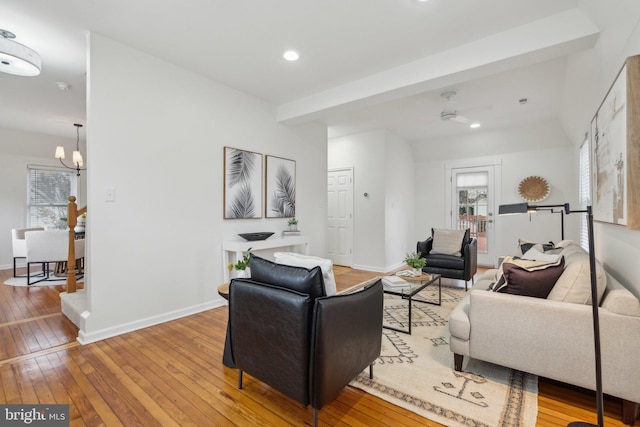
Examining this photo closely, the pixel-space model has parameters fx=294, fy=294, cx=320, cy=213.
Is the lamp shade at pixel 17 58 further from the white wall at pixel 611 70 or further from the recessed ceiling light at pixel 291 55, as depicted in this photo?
the white wall at pixel 611 70

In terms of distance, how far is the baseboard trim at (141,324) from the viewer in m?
2.61

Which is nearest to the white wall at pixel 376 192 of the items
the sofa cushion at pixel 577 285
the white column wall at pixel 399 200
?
the white column wall at pixel 399 200

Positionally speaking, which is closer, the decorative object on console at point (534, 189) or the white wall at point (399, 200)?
the decorative object on console at point (534, 189)

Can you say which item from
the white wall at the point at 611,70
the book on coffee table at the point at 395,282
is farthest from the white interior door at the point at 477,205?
the book on coffee table at the point at 395,282

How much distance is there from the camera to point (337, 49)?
9.45ft

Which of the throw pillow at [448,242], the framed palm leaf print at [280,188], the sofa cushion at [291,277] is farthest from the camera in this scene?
the throw pillow at [448,242]

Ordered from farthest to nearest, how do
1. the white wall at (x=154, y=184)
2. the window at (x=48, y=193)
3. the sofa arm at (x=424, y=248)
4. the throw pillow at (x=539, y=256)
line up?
1. the window at (x=48, y=193)
2. the sofa arm at (x=424, y=248)
3. the white wall at (x=154, y=184)
4. the throw pillow at (x=539, y=256)

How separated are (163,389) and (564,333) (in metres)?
2.48

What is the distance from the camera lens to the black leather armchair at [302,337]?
1.50 metres

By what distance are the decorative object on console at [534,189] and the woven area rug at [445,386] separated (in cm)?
418

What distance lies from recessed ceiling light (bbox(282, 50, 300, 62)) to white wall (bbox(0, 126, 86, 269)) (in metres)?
5.08

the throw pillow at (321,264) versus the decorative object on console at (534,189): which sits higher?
the decorative object on console at (534,189)

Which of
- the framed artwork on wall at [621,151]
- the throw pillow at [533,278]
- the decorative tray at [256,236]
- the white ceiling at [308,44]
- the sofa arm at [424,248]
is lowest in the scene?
the sofa arm at [424,248]

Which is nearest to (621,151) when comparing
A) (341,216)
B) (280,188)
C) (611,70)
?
(611,70)
